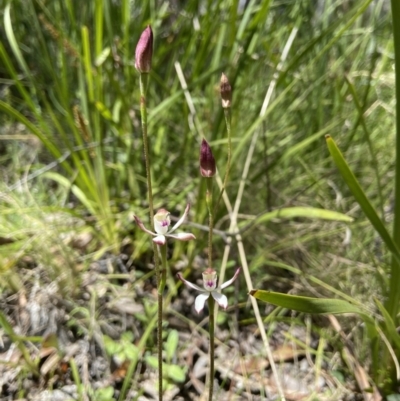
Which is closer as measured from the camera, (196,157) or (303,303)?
(303,303)

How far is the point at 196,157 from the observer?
4.70ft

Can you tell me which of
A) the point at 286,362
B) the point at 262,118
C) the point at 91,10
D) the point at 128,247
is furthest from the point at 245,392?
the point at 91,10

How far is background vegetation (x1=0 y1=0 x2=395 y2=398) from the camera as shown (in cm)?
113

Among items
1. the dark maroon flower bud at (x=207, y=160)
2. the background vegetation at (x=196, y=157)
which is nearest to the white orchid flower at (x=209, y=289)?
the dark maroon flower bud at (x=207, y=160)

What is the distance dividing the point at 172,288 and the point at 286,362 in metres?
0.32

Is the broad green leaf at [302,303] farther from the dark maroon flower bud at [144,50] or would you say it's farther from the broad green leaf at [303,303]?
the dark maroon flower bud at [144,50]

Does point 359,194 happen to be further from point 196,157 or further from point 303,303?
point 196,157

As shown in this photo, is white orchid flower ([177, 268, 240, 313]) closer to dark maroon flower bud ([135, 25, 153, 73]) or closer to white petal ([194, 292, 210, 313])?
white petal ([194, 292, 210, 313])

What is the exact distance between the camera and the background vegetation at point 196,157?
1128mm

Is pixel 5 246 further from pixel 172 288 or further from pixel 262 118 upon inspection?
pixel 262 118

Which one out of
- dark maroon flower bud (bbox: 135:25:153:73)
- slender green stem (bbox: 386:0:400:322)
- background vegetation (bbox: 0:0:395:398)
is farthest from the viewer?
background vegetation (bbox: 0:0:395:398)

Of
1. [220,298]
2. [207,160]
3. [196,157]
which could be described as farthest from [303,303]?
[196,157]

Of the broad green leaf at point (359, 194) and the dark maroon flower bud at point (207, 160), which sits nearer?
the dark maroon flower bud at point (207, 160)

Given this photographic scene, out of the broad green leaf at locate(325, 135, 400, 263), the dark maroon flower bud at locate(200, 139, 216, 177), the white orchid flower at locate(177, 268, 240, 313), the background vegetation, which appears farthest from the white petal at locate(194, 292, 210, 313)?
the background vegetation
